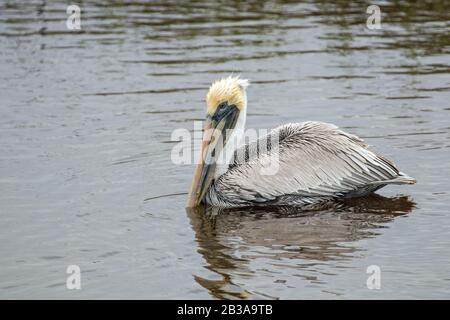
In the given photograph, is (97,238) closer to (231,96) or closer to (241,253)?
(241,253)

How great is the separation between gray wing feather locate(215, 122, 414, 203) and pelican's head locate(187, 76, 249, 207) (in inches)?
6.3

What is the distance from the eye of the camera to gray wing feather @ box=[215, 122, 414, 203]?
24.8 ft

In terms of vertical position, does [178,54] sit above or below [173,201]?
above

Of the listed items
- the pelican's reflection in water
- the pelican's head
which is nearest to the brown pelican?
the pelican's head

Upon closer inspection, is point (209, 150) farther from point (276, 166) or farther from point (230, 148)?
point (276, 166)

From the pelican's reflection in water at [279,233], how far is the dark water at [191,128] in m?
0.02

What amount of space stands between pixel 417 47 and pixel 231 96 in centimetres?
607

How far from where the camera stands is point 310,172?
7.66 meters

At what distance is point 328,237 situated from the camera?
6.80 metres

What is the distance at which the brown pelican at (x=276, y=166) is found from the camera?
7586mm

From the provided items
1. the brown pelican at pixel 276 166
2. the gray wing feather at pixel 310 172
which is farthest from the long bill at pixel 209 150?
the gray wing feather at pixel 310 172

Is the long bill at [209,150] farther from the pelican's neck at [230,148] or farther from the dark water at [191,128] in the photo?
the dark water at [191,128]

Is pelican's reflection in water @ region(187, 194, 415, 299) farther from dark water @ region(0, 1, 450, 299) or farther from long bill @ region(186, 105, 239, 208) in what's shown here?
long bill @ region(186, 105, 239, 208)

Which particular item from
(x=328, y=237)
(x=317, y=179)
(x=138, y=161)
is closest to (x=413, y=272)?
(x=328, y=237)
